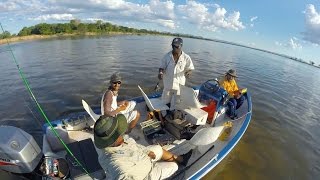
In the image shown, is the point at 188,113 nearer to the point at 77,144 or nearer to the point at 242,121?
the point at 242,121

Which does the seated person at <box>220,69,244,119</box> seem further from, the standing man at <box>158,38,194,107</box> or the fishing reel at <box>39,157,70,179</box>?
the fishing reel at <box>39,157,70,179</box>

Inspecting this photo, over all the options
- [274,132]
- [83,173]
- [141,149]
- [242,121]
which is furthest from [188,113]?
[274,132]

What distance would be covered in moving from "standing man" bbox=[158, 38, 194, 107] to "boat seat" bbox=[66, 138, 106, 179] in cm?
260

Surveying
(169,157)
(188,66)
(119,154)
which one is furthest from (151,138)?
(119,154)

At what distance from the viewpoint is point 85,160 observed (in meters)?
4.77

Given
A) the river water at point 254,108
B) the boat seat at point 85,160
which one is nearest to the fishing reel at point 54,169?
the boat seat at point 85,160

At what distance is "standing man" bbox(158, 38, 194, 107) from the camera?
21.8 ft

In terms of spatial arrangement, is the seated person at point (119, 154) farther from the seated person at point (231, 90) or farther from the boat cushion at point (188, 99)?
the seated person at point (231, 90)

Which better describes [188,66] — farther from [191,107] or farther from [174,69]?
[191,107]

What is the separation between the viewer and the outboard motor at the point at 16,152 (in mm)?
4285

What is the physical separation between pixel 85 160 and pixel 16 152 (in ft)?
3.84

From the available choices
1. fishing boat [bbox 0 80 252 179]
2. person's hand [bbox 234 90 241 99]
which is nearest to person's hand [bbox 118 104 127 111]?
fishing boat [bbox 0 80 252 179]

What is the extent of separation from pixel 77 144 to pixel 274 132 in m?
7.66

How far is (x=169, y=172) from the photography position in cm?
461
